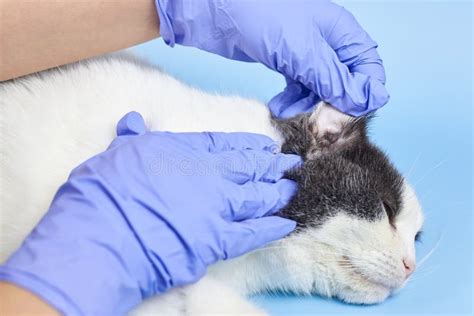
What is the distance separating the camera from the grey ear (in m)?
1.43

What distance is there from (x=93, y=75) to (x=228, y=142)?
0.36 m

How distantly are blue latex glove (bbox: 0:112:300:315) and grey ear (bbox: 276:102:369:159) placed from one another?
13 centimetres

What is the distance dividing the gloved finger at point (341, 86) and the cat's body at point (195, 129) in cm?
5

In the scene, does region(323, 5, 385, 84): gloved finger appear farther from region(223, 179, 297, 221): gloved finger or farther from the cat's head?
region(223, 179, 297, 221): gloved finger

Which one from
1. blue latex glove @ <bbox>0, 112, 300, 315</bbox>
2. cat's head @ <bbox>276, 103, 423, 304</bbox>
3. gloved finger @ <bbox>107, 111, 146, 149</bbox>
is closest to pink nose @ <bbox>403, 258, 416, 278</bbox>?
cat's head @ <bbox>276, 103, 423, 304</bbox>

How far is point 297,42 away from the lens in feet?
4.93

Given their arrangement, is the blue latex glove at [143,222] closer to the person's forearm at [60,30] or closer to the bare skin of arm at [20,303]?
the bare skin of arm at [20,303]

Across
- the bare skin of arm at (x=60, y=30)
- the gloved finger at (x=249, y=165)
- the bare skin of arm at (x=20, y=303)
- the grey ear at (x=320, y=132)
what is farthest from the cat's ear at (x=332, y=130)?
the bare skin of arm at (x=20, y=303)

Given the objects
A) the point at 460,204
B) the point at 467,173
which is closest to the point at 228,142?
the point at 460,204

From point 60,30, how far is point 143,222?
57cm

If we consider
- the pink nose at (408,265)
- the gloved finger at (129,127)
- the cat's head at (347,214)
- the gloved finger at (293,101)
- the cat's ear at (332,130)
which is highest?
the gloved finger at (129,127)

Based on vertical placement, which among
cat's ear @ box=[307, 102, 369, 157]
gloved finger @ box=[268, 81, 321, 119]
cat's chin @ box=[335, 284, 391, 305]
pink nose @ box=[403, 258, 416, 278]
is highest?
gloved finger @ box=[268, 81, 321, 119]

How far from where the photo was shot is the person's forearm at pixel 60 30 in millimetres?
1428

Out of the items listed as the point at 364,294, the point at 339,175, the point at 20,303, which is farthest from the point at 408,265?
the point at 20,303
